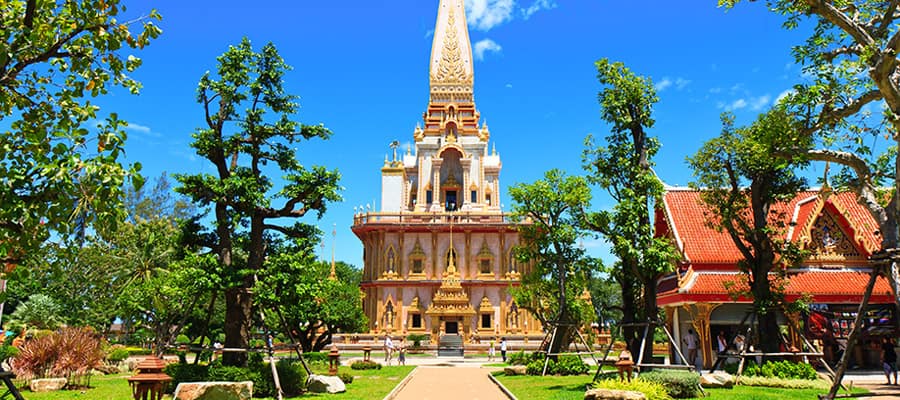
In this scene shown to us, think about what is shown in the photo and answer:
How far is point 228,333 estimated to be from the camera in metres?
14.6

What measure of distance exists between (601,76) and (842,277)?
518 inches

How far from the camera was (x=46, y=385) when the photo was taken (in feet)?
53.4

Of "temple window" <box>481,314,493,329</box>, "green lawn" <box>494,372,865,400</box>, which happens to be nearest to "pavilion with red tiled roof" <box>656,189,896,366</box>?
"green lawn" <box>494,372,865,400</box>

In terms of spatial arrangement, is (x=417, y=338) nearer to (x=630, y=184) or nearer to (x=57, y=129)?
(x=630, y=184)

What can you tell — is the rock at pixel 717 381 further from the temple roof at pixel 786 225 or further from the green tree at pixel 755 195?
the temple roof at pixel 786 225

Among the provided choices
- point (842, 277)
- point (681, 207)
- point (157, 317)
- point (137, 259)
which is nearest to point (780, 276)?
point (842, 277)

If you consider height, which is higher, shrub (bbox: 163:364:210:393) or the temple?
the temple

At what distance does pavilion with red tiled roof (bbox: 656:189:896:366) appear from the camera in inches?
843

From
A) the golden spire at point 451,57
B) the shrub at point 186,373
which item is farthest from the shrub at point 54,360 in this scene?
the golden spire at point 451,57

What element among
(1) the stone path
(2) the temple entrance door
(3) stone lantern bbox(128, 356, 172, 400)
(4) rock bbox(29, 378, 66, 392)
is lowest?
(1) the stone path

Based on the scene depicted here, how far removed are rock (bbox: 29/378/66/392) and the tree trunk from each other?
572 centimetres

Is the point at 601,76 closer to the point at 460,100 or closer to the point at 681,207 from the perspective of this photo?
the point at 681,207

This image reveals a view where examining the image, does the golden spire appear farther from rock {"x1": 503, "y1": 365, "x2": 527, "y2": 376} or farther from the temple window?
rock {"x1": 503, "y1": 365, "x2": 527, "y2": 376}

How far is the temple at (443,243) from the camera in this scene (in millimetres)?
42031
